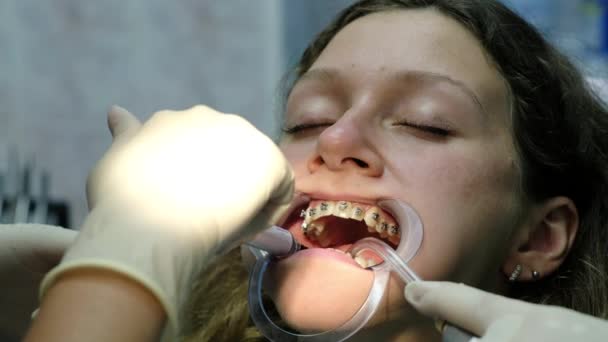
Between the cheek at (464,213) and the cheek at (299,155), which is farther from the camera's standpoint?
the cheek at (299,155)

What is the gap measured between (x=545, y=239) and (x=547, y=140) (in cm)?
20

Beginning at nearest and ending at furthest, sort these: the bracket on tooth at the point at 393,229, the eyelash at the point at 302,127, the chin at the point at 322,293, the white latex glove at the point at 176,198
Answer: the white latex glove at the point at 176,198 → the chin at the point at 322,293 → the bracket on tooth at the point at 393,229 → the eyelash at the point at 302,127

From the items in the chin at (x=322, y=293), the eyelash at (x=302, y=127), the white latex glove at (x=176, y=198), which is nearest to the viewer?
the white latex glove at (x=176, y=198)

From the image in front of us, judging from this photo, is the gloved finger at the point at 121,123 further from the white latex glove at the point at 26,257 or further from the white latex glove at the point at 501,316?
the white latex glove at the point at 501,316

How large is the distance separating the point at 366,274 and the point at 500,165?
35 centimetres

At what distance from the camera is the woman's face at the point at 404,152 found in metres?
1.19

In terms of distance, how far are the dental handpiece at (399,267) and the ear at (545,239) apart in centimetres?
33

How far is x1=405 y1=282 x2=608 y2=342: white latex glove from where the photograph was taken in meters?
0.92

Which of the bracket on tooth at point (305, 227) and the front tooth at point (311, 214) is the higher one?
the front tooth at point (311, 214)

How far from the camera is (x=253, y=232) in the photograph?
41.0 inches

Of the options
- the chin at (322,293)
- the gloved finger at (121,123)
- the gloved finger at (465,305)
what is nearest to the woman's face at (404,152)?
the chin at (322,293)

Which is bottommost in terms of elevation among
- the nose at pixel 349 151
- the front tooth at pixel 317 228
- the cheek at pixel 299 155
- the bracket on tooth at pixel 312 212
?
the front tooth at pixel 317 228

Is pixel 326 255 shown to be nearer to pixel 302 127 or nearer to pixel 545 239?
pixel 302 127

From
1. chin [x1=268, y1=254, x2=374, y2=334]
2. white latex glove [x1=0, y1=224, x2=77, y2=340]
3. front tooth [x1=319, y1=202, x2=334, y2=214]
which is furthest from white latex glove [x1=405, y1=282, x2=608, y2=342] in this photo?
white latex glove [x1=0, y1=224, x2=77, y2=340]
